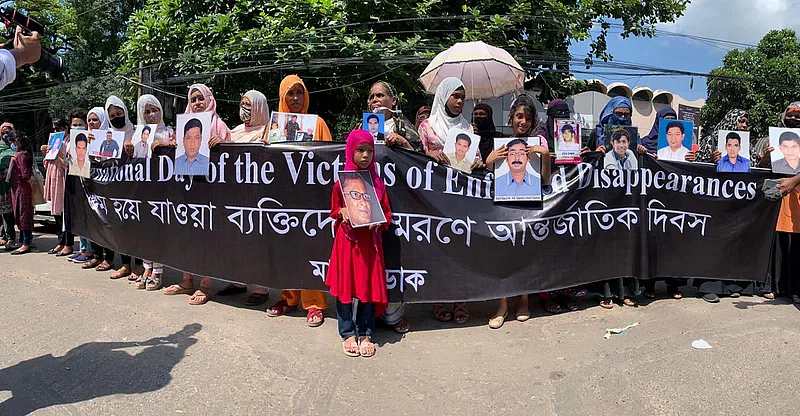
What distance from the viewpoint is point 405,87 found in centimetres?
1016

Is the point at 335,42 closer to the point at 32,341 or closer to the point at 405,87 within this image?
the point at 405,87

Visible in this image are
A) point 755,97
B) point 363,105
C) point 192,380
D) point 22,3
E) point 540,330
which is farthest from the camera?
point 22,3

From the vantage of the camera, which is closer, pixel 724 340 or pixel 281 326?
pixel 724 340

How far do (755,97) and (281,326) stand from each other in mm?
19129

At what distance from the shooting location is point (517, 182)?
4246 mm

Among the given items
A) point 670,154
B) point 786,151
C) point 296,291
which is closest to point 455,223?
point 296,291

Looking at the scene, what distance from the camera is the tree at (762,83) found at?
16714 mm

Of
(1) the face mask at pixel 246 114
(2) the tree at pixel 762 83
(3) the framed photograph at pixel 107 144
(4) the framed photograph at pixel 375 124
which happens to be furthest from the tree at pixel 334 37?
(2) the tree at pixel 762 83

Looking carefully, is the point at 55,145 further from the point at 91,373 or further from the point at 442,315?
the point at 442,315

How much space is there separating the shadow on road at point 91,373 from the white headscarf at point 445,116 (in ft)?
8.40

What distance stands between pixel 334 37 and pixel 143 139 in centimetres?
483

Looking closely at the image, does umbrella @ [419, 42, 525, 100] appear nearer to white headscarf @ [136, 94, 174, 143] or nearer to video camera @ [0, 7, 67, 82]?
white headscarf @ [136, 94, 174, 143]

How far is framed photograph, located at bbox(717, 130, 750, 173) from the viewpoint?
4.84 metres

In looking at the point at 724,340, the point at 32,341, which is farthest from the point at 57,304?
the point at 724,340
